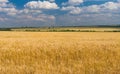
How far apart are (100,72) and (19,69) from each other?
233cm

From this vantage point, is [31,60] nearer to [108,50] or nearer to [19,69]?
[19,69]

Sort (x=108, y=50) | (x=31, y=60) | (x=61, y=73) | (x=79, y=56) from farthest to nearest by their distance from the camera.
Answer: (x=108, y=50)
(x=79, y=56)
(x=31, y=60)
(x=61, y=73)

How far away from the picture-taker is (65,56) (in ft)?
32.7

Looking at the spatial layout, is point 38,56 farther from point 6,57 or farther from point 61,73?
point 61,73

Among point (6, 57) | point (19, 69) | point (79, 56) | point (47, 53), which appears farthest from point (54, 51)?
point (19, 69)

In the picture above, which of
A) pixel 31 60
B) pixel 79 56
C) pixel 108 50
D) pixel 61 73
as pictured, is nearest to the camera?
pixel 61 73

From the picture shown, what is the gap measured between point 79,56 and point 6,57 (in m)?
2.94

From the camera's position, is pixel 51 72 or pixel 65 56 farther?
pixel 65 56

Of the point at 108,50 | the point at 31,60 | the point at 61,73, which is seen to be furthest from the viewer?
the point at 108,50

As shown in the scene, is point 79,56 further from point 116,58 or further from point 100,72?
point 100,72

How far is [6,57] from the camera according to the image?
9.78 metres

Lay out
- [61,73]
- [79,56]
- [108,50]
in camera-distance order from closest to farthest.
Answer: [61,73]
[79,56]
[108,50]

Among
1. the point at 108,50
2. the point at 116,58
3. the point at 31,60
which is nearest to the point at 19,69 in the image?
the point at 31,60

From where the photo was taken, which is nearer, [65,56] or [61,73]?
[61,73]
